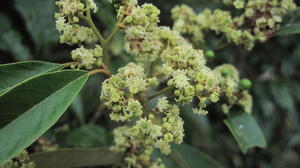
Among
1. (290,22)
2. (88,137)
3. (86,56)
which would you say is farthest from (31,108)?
(290,22)

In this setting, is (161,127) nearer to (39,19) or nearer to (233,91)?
(233,91)

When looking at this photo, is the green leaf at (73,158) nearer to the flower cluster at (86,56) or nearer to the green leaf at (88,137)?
the green leaf at (88,137)

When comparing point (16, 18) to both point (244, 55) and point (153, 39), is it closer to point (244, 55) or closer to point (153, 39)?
point (153, 39)

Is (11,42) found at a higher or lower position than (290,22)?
higher

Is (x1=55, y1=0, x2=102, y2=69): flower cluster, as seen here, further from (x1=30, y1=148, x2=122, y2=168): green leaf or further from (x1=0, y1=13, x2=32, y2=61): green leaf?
(x1=0, y1=13, x2=32, y2=61): green leaf

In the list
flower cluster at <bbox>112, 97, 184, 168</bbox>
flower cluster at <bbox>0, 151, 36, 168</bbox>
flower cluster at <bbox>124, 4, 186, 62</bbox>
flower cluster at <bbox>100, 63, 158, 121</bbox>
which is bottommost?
flower cluster at <bbox>112, 97, 184, 168</bbox>

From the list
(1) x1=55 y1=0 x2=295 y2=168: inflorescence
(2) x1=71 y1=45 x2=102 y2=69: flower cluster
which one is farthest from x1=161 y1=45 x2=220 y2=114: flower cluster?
(2) x1=71 y1=45 x2=102 y2=69: flower cluster

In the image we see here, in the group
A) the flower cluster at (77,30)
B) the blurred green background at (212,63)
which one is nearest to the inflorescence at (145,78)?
the flower cluster at (77,30)
